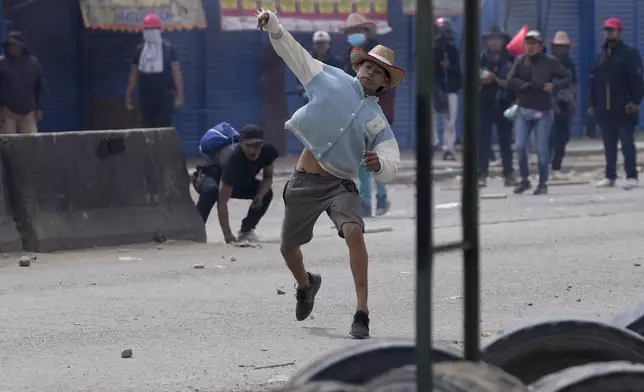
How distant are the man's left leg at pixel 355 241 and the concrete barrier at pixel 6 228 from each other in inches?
162

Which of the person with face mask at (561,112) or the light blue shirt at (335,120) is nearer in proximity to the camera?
the light blue shirt at (335,120)

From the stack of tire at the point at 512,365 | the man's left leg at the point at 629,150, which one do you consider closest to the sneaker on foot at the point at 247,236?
the man's left leg at the point at 629,150

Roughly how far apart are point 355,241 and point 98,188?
4.59m

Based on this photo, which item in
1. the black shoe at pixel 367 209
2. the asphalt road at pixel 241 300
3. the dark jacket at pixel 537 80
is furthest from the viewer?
the dark jacket at pixel 537 80

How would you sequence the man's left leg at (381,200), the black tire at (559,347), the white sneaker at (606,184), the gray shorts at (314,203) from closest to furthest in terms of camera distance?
the black tire at (559,347), the gray shorts at (314,203), the man's left leg at (381,200), the white sneaker at (606,184)

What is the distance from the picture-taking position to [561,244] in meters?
12.8

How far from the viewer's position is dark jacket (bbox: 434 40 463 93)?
2092 centimetres

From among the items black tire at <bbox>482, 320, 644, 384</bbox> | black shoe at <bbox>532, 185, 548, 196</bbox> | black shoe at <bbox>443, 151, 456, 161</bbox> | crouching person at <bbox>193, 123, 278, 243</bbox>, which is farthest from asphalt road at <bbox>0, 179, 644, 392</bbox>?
black shoe at <bbox>443, 151, 456, 161</bbox>

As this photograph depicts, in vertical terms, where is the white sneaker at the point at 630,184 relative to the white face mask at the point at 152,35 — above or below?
below

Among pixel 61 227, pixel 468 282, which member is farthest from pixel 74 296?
pixel 468 282

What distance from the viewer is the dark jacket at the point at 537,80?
17.7 metres

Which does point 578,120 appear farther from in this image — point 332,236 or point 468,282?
point 468,282

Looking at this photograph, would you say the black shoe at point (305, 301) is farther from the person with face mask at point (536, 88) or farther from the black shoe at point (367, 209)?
the person with face mask at point (536, 88)

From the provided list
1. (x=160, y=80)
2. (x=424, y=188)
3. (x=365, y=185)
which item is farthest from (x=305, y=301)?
(x=160, y=80)
